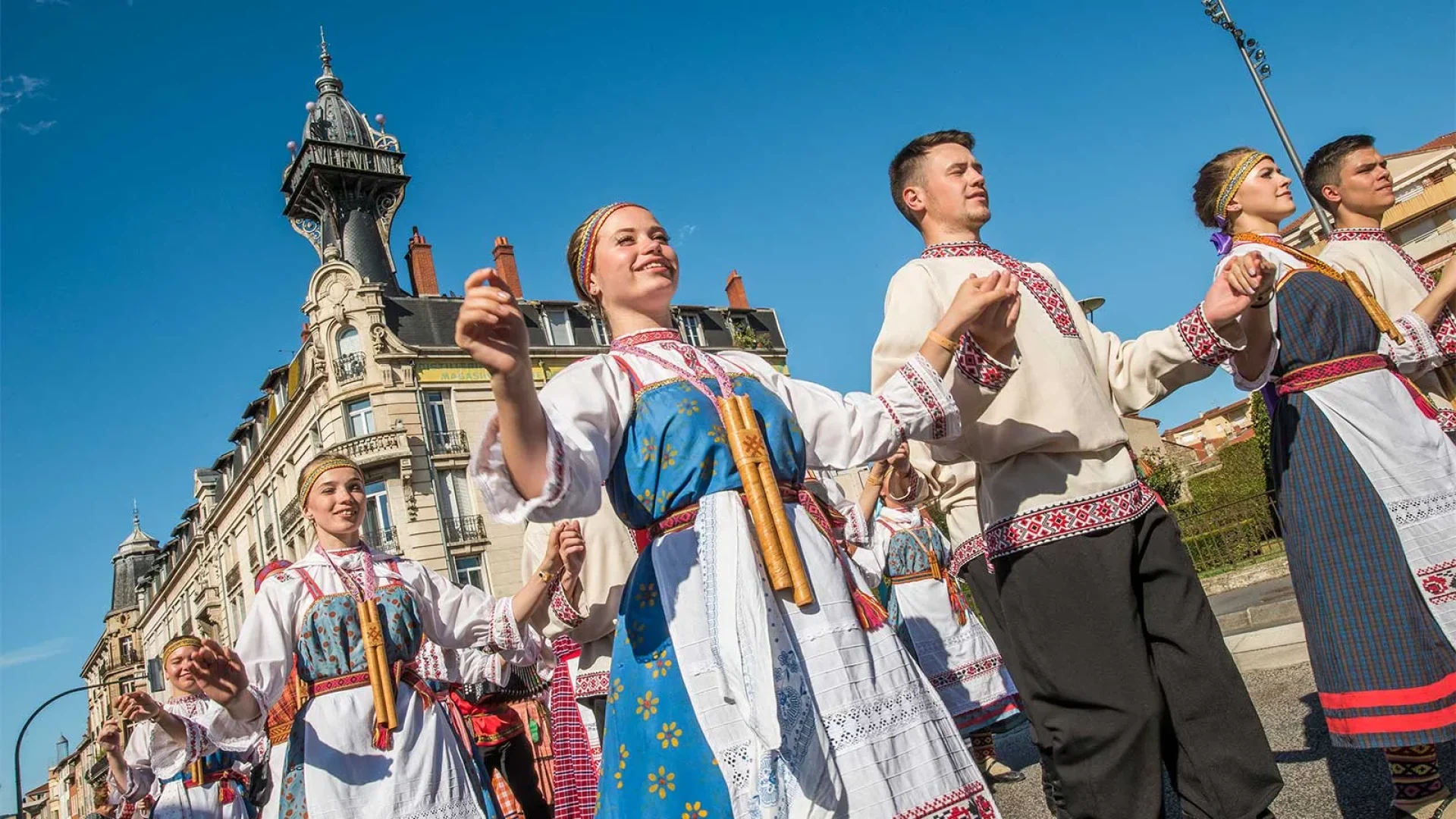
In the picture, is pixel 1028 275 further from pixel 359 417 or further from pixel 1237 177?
pixel 359 417

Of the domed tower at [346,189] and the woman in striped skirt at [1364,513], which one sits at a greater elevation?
the domed tower at [346,189]

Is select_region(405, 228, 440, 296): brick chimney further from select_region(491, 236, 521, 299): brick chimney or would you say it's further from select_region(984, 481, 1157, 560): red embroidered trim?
select_region(984, 481, 1157, 560): red embroidered trim

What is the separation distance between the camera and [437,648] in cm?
562

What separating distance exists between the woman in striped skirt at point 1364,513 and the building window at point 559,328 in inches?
1257

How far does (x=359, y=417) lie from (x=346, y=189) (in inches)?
416

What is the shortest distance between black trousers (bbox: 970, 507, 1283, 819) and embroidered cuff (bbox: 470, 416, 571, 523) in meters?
1.52

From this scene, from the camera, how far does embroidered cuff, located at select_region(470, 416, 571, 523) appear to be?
2.25 meters

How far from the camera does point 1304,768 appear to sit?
4.19 m

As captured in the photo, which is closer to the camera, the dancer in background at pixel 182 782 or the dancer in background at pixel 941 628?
the dancer in background at pixel 941 628

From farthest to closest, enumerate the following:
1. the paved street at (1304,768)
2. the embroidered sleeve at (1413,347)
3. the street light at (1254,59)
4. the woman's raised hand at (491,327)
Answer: the street light at (1254,59) → the embroidered sleeve at (1413,347) → the paved street at (1304,768) → the woman's raised hand at (491,327)

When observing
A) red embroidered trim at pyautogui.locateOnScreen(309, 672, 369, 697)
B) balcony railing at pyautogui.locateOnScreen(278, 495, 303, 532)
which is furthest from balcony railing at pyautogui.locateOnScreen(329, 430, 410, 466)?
red embroidered trim at pyautogui.locateOnScreen(309, 672, 369, 697)

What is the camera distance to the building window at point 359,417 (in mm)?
31578

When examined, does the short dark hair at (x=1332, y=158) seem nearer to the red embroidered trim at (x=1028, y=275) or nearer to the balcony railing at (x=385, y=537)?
the red embroidered trim at (x=1028, y=275)

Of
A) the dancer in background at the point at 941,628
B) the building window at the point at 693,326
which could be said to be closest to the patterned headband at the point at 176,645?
the dancer in background at the point at 941,628
